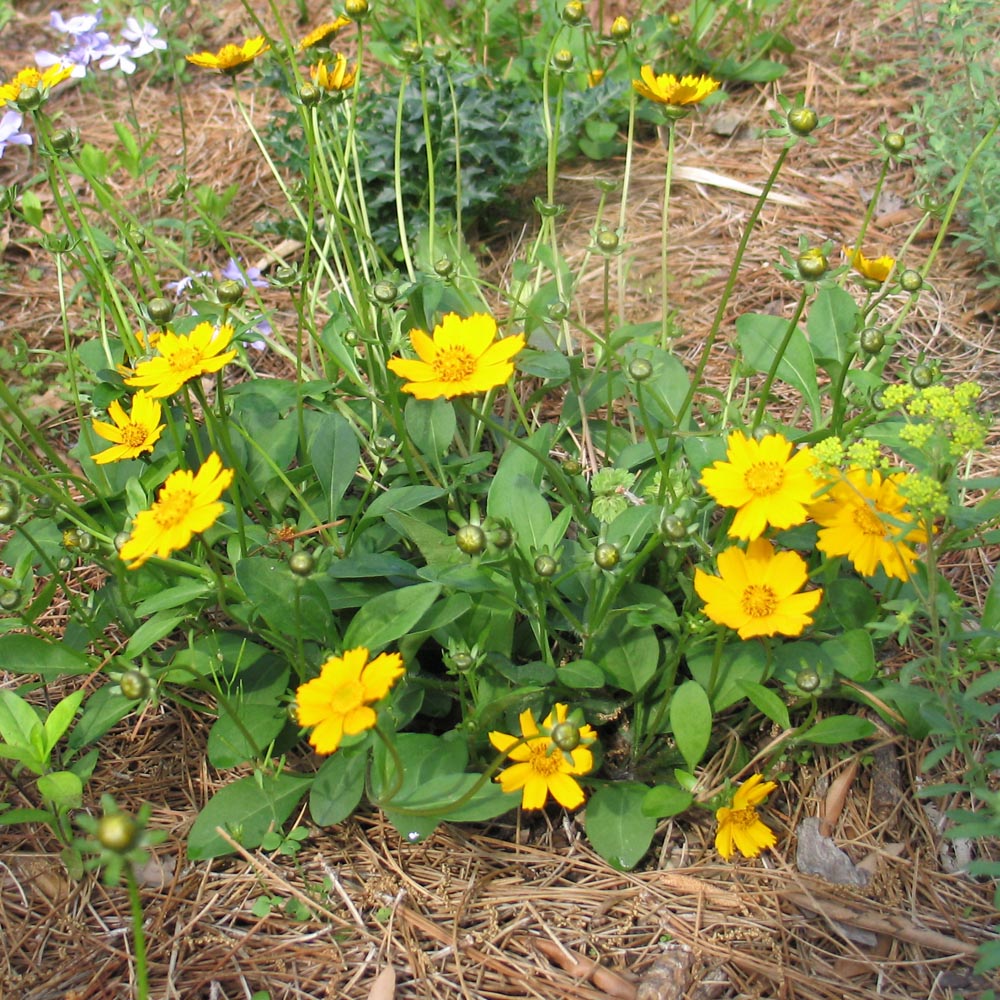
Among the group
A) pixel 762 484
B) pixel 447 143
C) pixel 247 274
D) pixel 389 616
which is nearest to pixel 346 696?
pixel 389 616

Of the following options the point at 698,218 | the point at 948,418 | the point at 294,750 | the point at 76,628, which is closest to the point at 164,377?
the point at 76,628

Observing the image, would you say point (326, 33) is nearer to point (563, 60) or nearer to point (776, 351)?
point (563, 60)

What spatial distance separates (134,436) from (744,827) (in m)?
1.26

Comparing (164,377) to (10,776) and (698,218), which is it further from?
(698,218)

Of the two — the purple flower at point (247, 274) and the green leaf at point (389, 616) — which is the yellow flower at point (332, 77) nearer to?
the purple flower at point (247, 274)

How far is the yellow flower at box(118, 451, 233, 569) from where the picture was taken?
1396 millimetres

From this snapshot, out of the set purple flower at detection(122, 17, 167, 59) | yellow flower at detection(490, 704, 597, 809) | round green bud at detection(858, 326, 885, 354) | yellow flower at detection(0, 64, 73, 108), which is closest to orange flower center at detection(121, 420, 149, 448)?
yellow flower at detection(0, 64, 73, 108)

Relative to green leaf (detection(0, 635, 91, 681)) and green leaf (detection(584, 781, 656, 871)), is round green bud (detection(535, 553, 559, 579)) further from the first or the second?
green leaf (detection(0, 635, 91, 681))

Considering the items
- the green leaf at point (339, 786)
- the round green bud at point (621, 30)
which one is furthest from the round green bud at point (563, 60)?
the green leaf at point (339, 786)

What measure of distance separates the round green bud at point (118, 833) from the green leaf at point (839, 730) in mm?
1048

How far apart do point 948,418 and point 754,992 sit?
901mm

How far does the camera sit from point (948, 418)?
1369 millimetres

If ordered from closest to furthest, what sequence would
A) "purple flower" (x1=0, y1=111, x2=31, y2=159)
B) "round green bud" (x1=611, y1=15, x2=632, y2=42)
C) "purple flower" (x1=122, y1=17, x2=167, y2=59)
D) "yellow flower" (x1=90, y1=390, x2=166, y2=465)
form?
"yellow flower" (x1=90, y1=390, x2=166, y2=465), "round green bud" (x1=611, y1=15, x2=632, y2=42), "purple flower" (x1=0, y1=111, x2=31, y2=159), "purple flower" (x1=122, y1=17, x2=167, y2=59)

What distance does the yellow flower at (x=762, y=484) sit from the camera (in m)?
1.46
